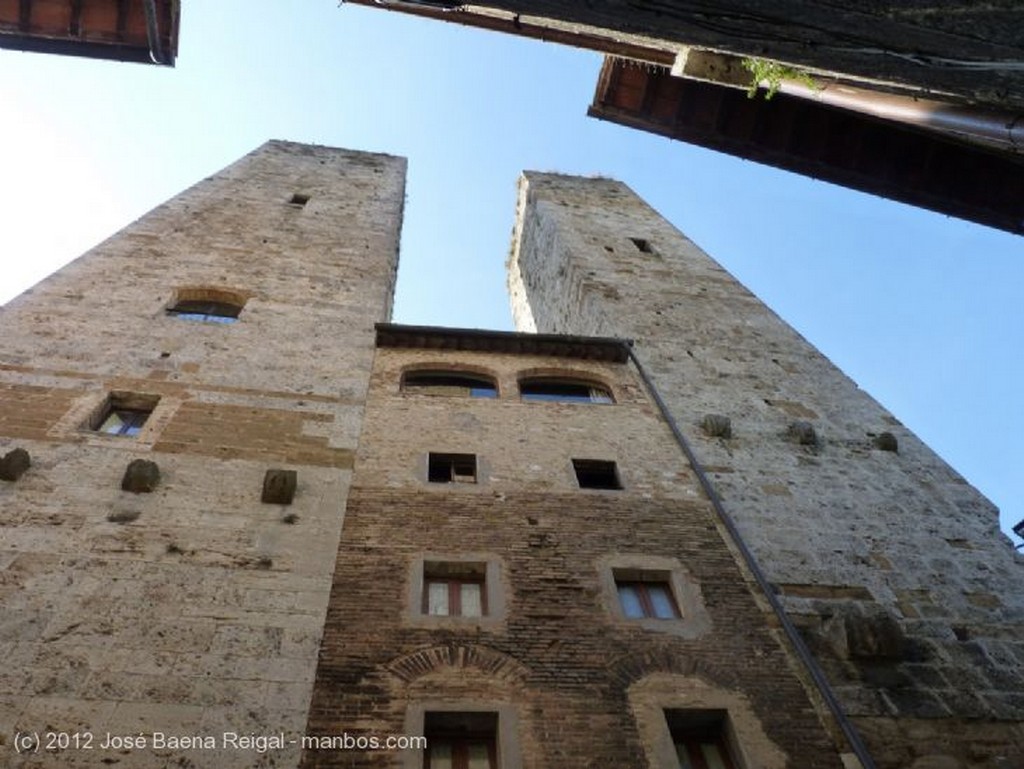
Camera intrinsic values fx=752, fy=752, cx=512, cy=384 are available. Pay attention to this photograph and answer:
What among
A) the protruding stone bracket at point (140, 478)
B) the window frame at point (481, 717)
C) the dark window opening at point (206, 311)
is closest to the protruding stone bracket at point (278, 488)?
the protruding stone bracket at point (140, 478)

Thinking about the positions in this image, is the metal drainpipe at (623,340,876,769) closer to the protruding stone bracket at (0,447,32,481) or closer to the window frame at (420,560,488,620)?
the window frame at (420,560,488,620)

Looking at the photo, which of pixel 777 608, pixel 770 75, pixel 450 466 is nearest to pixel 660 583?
pixel 777 608

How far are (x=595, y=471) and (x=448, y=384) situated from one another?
2.86 metres

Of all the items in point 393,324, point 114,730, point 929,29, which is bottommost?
point 114,730

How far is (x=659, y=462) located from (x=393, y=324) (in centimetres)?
467

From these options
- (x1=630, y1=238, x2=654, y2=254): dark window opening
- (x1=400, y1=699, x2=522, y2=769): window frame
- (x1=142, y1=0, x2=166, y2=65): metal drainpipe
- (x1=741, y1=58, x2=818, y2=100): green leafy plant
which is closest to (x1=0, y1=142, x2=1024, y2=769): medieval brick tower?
(x1=400, y1=699, x2=522, y2=769): window frame

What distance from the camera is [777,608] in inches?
281

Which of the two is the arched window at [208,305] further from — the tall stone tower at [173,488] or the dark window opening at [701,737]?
the dark window opening at [701,737]

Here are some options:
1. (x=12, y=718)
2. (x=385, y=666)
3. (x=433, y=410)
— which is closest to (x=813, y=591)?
(x=385, y=666)

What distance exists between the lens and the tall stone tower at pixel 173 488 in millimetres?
5422

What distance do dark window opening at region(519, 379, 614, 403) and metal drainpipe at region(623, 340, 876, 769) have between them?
2.70 feet

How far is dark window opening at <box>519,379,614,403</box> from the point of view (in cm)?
1088

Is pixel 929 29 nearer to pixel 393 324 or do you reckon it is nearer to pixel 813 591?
pixel 813 591

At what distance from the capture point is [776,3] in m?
4.83
